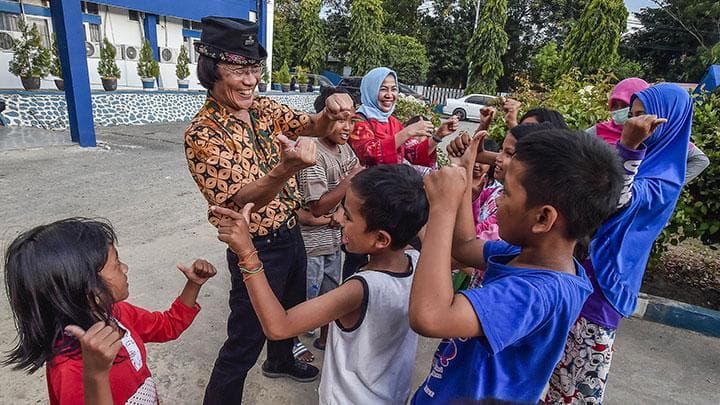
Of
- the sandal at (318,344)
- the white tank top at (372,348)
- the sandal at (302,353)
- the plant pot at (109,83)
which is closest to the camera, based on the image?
the white tank top at (372,348)

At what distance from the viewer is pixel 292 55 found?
2591 cm

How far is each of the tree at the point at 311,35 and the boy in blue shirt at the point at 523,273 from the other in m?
25.1

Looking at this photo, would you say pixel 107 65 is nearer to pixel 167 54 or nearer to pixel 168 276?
pixel 167 54

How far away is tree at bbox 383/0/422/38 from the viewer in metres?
29.4

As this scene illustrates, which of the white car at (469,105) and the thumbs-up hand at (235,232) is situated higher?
the thumbs-up hand at (235,232)

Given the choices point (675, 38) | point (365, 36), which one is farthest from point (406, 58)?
point (675, 38)

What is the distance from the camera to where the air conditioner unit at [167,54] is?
564 inches

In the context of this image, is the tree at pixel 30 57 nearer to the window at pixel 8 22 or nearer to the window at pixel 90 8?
the window at pixel 8 22

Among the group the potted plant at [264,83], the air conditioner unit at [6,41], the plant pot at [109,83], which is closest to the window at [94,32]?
the air conditioner unit at [6,41]

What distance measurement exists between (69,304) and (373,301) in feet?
2.72

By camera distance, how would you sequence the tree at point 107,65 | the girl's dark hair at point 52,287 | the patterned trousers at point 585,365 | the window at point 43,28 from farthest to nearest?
the window at point 43,28 < the tree at point 107,65 < the patterned trousers at point 585,365 < the girl's dark hair at point 52,287

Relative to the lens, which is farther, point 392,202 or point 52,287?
point 392,202

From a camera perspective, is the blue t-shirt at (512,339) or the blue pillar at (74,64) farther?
the blue pillar at (74,64)

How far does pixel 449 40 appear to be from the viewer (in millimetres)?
27281
